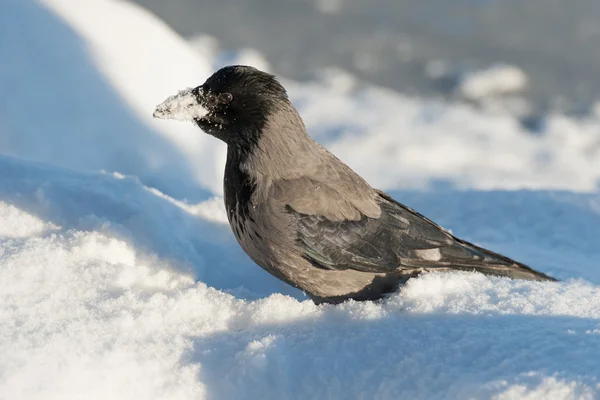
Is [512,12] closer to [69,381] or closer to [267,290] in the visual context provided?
[267,290]

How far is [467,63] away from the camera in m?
6.95

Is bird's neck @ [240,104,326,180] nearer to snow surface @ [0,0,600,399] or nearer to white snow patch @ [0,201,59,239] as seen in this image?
snow surface @ [0,0,600,399]

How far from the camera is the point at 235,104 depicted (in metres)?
2.63

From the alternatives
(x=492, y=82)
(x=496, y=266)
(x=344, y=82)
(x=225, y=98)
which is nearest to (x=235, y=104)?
(x=225, y=98)

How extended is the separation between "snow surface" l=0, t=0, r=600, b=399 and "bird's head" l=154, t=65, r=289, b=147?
20.8 inches

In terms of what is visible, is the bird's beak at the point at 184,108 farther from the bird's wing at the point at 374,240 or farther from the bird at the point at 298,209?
the bird's wing at the point at 374,240

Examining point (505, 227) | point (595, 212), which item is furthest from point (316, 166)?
point (595, 212)

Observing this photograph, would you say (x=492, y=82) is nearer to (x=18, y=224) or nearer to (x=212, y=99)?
(x=212, y=99)

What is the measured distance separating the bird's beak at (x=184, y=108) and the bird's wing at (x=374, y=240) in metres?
0.40

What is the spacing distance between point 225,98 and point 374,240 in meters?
0.71

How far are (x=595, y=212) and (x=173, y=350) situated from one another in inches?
99.4

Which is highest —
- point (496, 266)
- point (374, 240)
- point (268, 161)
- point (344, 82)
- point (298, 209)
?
point (344, 82)

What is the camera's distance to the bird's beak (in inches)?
104

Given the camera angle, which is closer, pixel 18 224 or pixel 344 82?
pixel 18 224
